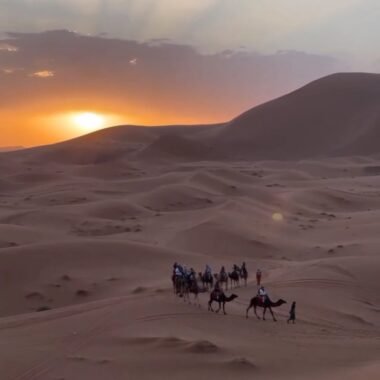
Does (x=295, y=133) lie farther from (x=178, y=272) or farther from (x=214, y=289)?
(x=214, y=289)

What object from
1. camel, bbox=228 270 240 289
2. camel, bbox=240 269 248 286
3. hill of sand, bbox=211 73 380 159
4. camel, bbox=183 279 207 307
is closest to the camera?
camel, bbox=183 279 207 307

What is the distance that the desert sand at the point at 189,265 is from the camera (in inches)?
411

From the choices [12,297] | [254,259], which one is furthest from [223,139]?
[12,297]

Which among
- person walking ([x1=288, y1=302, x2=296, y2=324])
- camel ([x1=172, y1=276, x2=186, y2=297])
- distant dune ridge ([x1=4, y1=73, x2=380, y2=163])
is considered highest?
distant dune ridge ([x1=4, y1=73, x2=380, y2=163])

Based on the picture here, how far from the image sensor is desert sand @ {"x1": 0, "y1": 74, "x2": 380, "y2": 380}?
34.2 ft

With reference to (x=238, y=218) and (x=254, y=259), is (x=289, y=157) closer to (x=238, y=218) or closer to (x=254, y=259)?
(x=238, y=218)

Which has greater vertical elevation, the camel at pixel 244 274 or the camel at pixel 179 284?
the camel at pixel 179 284

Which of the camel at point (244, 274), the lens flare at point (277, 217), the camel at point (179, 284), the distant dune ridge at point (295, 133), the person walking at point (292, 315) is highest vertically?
the distant dune ridge at point (295, 133)

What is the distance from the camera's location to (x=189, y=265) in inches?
818

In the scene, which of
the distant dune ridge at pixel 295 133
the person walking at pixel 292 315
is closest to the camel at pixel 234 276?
the person walking at pixel 292 315

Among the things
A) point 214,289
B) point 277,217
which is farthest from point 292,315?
point 277,217

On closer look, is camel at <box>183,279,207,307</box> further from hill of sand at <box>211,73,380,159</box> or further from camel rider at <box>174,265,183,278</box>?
hill of sand at <box>211,73,380,159</box>

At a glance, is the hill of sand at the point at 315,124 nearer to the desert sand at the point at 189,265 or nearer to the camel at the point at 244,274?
the desert sand at the point at 189,265

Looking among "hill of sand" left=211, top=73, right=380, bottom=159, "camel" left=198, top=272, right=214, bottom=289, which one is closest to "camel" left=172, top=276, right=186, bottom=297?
"camel" left=198, top=272, right=214, bottom=289
